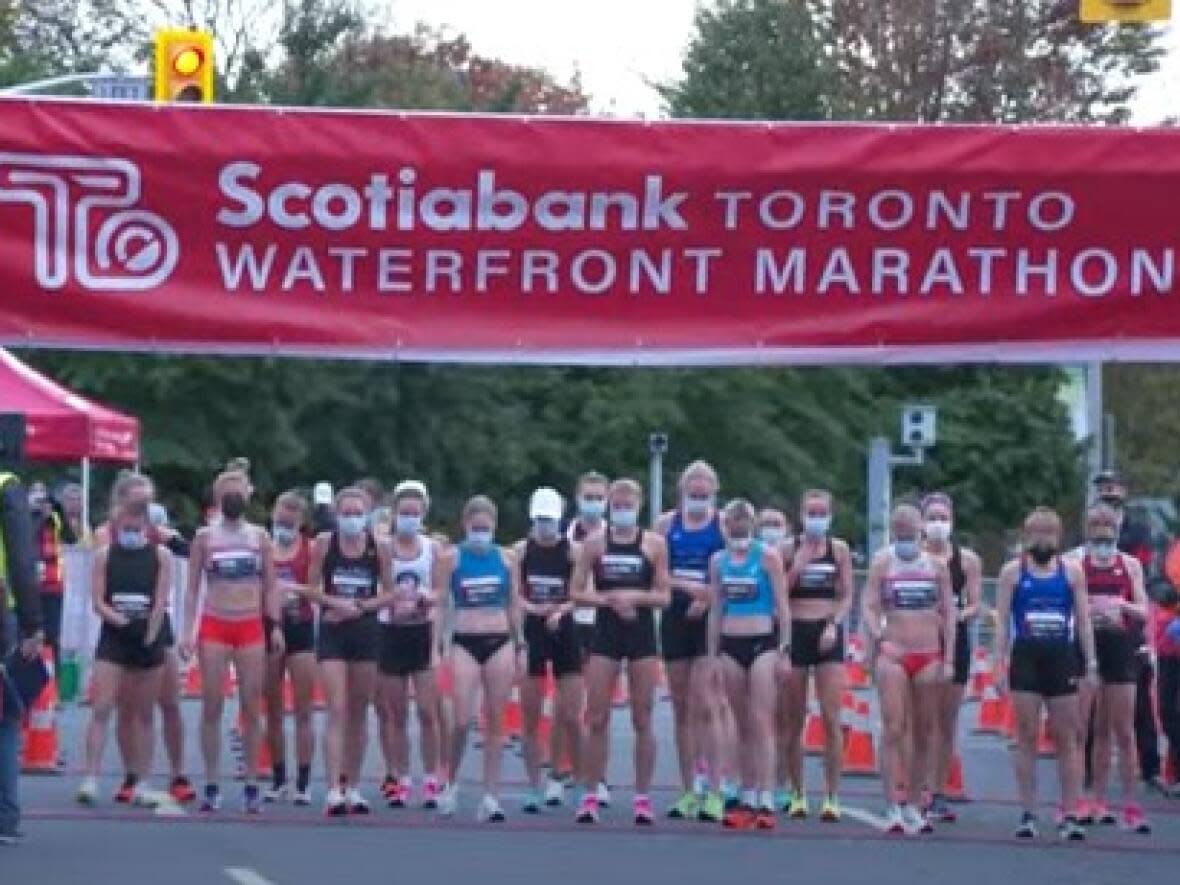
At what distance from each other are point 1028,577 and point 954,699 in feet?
3.96

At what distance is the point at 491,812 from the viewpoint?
18.8 metres

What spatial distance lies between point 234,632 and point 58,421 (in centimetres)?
655

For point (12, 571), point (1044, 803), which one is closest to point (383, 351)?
point (12, 571)

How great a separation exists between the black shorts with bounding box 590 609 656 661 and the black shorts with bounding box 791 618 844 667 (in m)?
0.93

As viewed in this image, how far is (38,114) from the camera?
1085cm

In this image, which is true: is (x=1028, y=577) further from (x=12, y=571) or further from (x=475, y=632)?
(x=12, y=571)

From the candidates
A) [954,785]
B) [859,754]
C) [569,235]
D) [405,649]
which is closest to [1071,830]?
[954,785]

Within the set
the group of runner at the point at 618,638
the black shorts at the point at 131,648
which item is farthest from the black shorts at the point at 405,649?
the black shorts at the point at 131,648

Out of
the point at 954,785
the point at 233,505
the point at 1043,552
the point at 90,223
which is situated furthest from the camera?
the point at 954,785

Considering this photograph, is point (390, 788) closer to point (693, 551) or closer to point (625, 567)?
point (625, 567)

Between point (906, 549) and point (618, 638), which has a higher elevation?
point (906, 549)

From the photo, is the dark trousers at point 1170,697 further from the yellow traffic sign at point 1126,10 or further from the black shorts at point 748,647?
the yellow traffic sign at point 1126,10

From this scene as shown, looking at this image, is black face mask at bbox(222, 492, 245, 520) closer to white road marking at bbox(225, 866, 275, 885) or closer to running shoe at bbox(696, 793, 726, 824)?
running shoe at bbox(696, 793, 726, 824)

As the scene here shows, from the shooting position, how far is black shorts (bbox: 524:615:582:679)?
1931cm
